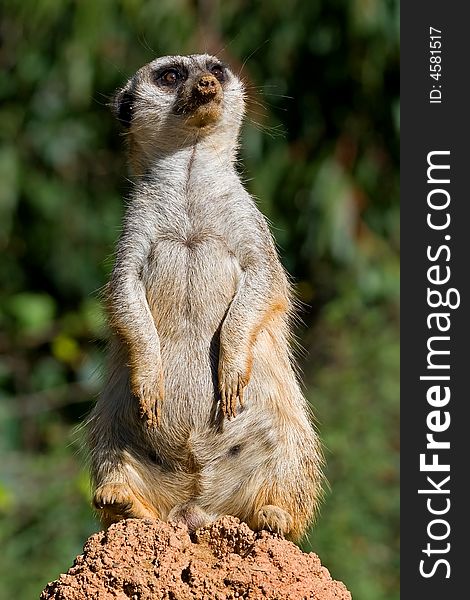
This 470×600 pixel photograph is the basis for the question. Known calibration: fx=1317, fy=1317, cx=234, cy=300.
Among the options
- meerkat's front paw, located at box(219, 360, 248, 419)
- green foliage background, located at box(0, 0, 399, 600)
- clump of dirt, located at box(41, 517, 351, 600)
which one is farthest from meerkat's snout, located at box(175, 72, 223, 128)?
green foliage background, located at box(0, 0, 399, 600)

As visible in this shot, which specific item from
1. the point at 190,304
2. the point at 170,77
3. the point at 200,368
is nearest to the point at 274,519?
the point at 200,368

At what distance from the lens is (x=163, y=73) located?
5.30 metres

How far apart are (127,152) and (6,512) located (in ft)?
13.1

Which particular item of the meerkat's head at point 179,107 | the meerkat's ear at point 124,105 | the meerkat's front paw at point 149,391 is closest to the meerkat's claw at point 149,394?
the meerkat's front paw at point 149,391

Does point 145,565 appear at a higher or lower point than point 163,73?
lower

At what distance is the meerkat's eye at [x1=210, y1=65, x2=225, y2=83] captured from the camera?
5.27 metres

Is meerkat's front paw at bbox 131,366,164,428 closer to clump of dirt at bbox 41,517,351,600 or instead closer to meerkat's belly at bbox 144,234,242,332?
meerkat's belly at bbox 144,234,242,332

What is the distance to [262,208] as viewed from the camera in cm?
846

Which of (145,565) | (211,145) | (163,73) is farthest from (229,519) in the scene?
(163,73)

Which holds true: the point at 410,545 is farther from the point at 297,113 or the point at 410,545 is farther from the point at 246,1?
the point at 246,1

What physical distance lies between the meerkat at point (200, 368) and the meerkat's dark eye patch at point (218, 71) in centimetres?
28

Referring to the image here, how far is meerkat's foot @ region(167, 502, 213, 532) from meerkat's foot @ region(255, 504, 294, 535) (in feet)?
0.62

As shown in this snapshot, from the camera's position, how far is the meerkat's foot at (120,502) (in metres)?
4.50

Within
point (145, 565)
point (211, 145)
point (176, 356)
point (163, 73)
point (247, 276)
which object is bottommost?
point (145, 565)
